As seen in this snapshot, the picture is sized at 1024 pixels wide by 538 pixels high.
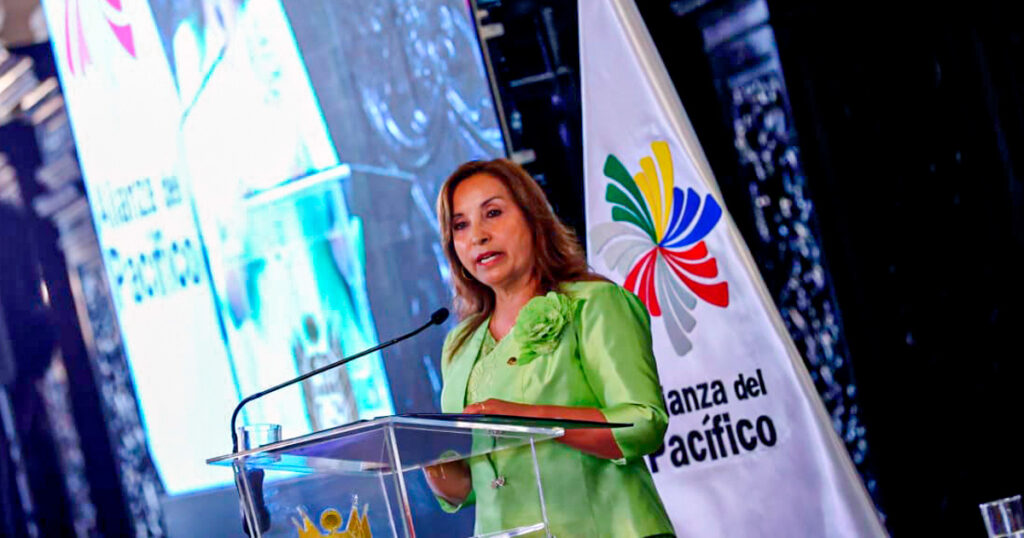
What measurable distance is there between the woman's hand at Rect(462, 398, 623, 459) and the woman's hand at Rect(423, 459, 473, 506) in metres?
0.10

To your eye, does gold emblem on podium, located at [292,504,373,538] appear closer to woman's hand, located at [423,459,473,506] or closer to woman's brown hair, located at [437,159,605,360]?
woman's hand, located at [423,459,473,506]

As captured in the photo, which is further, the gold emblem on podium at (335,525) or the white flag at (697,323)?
the white flag at (697,323)

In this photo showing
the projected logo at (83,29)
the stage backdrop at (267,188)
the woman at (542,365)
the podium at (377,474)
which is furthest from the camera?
the projected logo at (83,29)

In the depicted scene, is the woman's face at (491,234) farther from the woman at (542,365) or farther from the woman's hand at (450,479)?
the woman's hand at (450,479)

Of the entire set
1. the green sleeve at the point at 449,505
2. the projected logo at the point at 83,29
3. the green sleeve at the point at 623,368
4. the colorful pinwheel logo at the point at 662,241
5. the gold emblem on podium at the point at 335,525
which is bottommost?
the green sleeve at the point at 449,505

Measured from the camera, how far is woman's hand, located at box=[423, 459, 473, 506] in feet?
5.31

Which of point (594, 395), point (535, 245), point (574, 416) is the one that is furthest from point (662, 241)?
point (574, 416)

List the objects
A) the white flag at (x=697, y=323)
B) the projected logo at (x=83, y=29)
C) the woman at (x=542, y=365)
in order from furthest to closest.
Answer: the projected logo at (x=83, y=29) < the white flag at (x=697, y=323) < the woman at (x=542, y=365)

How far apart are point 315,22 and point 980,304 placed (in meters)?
2.17

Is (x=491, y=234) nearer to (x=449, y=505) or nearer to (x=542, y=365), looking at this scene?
(x=542, y=365)

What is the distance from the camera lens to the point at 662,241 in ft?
10.2

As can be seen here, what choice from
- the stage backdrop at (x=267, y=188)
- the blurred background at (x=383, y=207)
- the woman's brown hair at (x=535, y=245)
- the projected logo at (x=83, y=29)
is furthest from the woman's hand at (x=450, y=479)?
the projected logo at (x=83, y=29)

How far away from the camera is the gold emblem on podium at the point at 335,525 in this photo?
5.16 ft

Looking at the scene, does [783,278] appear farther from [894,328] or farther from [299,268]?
[299,268]
